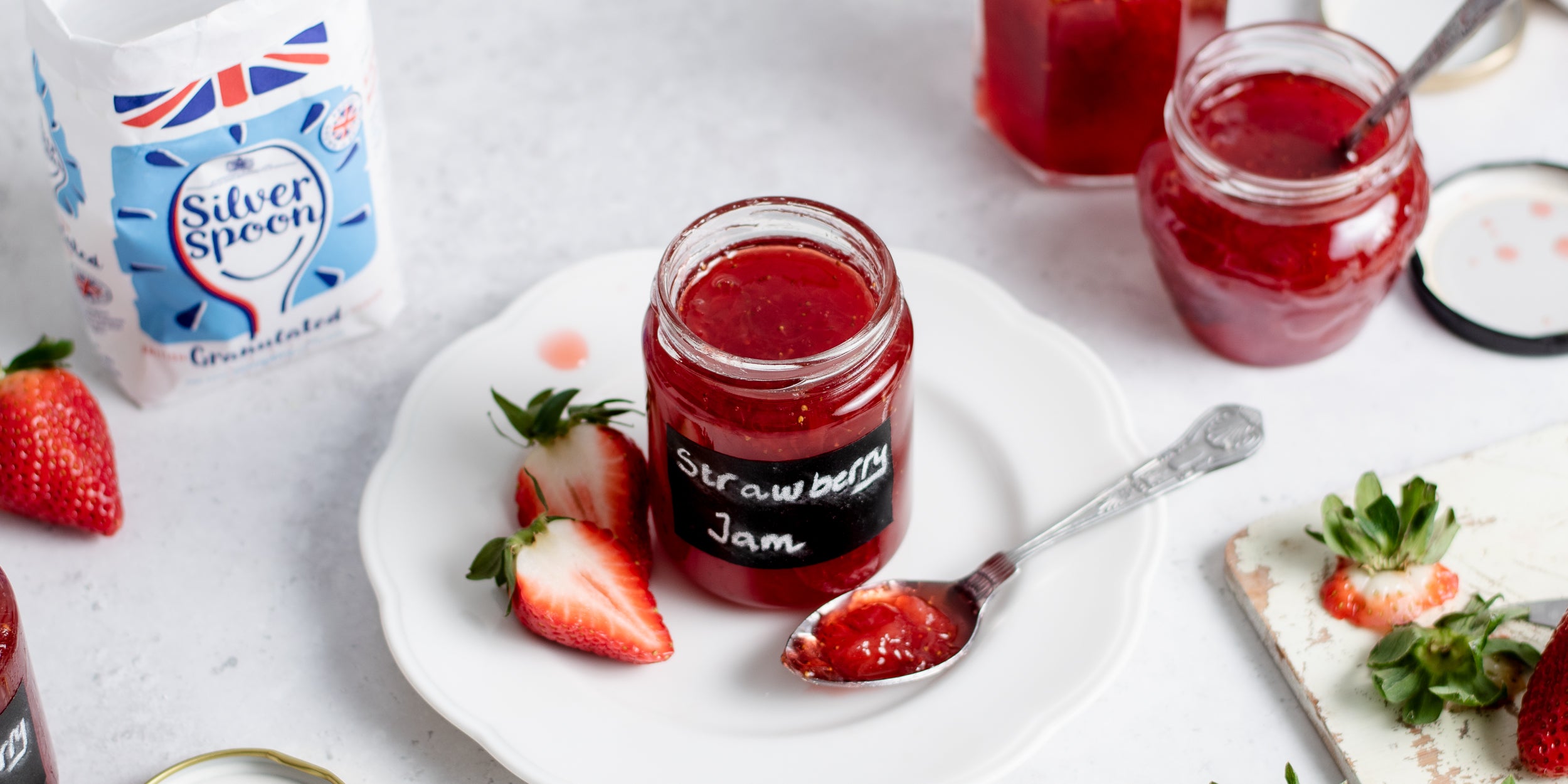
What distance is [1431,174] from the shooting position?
1.99 m

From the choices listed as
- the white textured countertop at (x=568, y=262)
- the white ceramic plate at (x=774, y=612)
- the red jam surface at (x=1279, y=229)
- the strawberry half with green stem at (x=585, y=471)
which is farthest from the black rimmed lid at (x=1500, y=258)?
the strawberry half with green stem at (x=585, y=471)

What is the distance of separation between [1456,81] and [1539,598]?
867 mm

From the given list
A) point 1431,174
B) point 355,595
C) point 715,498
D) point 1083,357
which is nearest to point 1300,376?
point 1083,357

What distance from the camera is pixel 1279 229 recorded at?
1646mm

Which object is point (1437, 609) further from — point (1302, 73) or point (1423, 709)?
point (1302, 73)

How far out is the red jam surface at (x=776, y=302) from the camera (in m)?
1.40

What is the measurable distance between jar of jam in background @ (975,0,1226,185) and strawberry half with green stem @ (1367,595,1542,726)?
2.52 feet

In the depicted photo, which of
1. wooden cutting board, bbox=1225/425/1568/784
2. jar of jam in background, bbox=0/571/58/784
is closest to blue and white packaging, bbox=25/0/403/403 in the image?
jar of jam in background, bbox=0/571/58/784

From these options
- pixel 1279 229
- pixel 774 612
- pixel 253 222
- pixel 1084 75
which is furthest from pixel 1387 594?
pixel 253 222

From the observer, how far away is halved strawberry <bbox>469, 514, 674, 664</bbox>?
4.69ft

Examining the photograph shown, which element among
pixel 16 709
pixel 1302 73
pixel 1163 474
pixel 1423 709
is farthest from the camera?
pixel 1302 73

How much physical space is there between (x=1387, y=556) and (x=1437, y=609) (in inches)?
3.1

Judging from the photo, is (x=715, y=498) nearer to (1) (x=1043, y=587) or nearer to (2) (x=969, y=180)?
(1) (x=1043, y=587)

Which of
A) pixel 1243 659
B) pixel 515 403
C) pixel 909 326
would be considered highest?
pixel 909 326
